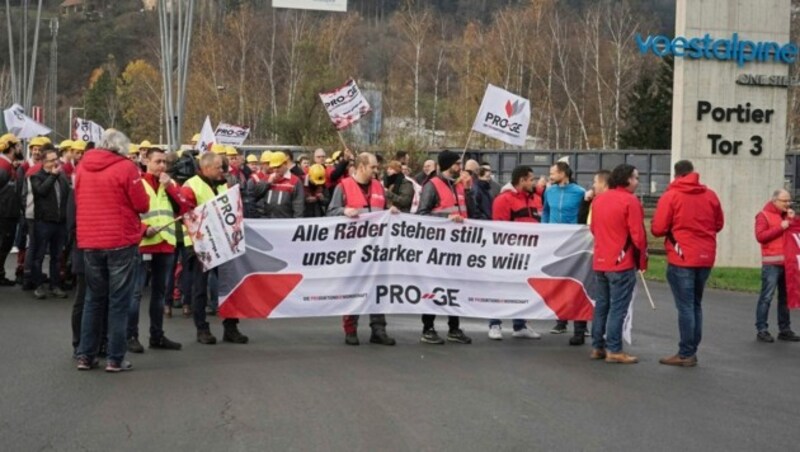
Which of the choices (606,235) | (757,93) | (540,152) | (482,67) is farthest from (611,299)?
(482,67)

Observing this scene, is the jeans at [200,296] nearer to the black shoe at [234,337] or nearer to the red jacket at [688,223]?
the black shoe at [234,337]

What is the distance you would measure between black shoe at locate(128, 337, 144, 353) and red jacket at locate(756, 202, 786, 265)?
24.1ft

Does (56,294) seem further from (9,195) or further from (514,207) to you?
(514,207)

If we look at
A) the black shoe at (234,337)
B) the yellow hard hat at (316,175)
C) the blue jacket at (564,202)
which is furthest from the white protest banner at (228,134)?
the black shoe at (234,337)

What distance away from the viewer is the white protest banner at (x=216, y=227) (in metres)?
11.5

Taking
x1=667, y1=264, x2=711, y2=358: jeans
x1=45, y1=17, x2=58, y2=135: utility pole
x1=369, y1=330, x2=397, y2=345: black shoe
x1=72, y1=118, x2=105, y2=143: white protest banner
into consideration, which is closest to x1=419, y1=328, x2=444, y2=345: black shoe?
x1=369, y1=330, x2=397, y2=345: black shoe

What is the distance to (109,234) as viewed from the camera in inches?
386

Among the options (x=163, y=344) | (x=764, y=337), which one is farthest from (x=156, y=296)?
(x=764, y=337)

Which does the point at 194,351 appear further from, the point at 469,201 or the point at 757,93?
the point at 757,93

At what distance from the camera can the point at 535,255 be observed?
12.8 m

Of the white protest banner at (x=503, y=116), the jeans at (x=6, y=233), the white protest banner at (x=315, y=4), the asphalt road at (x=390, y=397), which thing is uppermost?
the white protest banner at (x=315, y=4)

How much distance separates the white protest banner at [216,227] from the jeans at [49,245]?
520 centimetres

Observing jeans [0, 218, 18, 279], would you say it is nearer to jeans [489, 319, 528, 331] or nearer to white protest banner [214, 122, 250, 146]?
jeans [489, 319, 528, 331]

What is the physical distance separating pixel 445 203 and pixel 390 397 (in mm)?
3935
